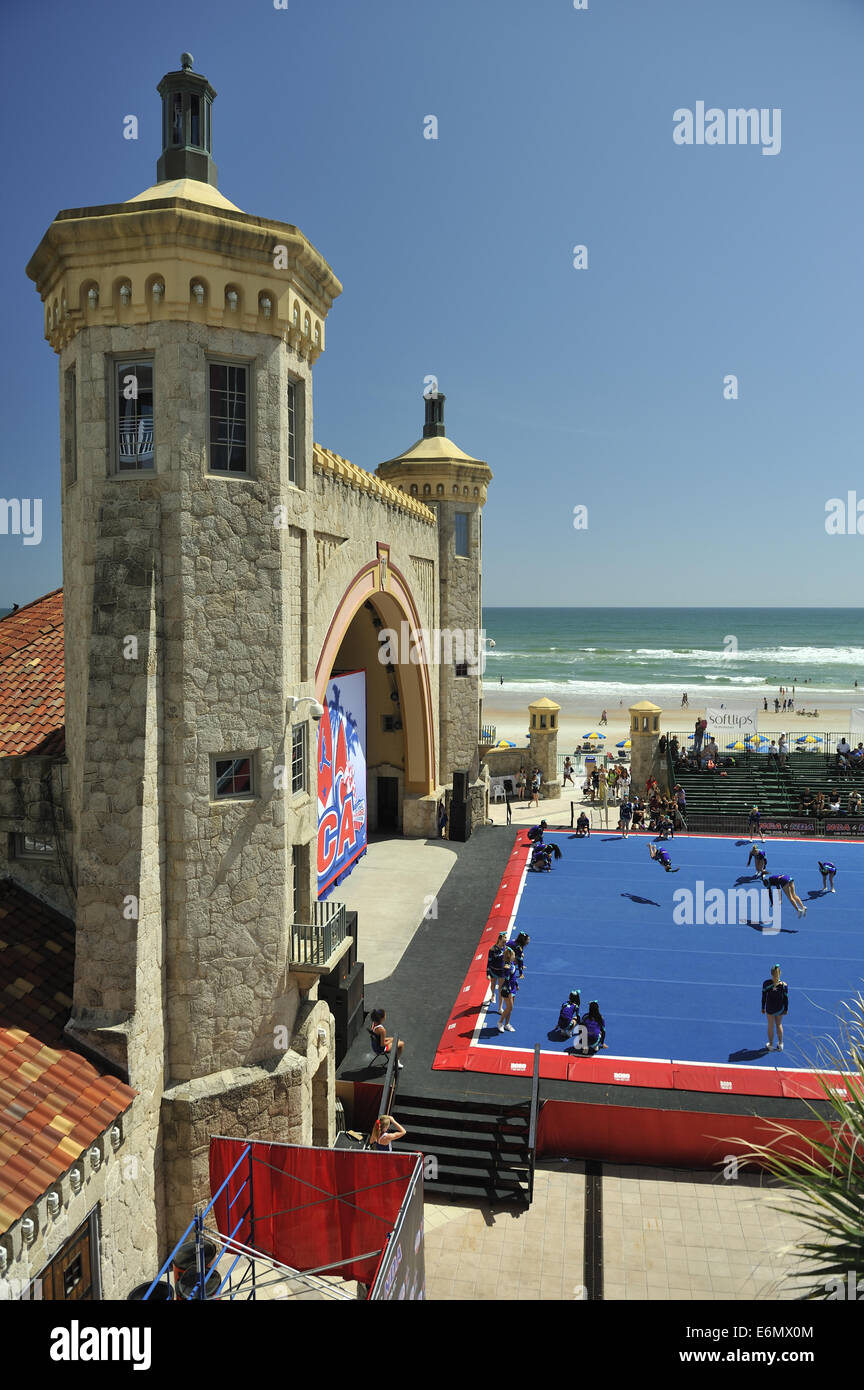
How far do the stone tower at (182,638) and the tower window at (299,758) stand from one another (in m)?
0.71

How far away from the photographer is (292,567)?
13.2 metres

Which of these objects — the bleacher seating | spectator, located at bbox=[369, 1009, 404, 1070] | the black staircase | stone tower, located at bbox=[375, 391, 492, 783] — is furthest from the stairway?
the bleacher seating

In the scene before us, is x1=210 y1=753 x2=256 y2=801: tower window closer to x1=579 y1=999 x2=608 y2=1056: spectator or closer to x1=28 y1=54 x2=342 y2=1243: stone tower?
x1=28 y1=54 x2=342 y2=1243: stone tower

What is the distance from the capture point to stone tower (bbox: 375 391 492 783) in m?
30.6

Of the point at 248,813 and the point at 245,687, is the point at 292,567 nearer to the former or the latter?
the point at 245,687

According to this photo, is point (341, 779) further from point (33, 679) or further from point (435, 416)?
point (435, 416)

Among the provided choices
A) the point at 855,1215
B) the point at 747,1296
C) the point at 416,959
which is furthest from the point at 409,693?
the point at 855,1215

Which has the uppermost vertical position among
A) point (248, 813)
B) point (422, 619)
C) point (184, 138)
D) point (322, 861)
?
point (184, 138)

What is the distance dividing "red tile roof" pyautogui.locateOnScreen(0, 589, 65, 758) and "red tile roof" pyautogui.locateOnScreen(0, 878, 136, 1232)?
227 centimetres

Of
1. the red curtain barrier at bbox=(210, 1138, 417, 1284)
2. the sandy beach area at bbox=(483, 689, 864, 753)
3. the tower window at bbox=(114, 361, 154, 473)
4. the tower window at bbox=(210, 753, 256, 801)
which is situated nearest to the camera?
the red curtain barrier at bbox=(210, 1138, 417, 1284)

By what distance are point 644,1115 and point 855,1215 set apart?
328 inches

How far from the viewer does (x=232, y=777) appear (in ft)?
38.4

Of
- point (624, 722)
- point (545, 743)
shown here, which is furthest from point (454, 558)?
point (624, 722)

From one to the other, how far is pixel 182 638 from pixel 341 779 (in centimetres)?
1384
